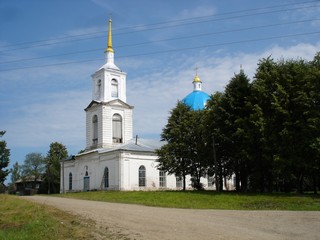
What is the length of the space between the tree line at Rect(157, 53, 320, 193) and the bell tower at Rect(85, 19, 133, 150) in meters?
14.1

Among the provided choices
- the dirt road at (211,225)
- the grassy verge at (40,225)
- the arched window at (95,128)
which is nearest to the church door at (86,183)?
the arched window at (95,128)

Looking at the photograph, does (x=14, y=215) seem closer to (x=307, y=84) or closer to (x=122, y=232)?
(x=122, y=232)

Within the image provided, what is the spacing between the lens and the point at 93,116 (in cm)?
5534

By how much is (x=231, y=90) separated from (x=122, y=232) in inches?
980

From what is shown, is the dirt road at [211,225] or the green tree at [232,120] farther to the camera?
the green tree at [232,120]

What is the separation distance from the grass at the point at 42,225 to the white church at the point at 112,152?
2787 cm

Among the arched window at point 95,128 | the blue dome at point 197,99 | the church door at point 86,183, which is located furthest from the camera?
the blue dome at point 197,99

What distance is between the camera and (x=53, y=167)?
7538 centimetres

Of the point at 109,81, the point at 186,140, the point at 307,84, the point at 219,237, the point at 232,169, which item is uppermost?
the point at 109,81

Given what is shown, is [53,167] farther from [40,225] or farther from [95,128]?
[40,225]

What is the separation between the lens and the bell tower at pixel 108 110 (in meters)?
53.2

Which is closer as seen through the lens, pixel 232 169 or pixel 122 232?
pixel 122 232

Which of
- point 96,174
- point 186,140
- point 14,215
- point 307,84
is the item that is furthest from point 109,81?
point 14,215

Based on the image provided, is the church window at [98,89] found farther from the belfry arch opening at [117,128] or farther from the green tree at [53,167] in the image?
the green tree at [53,167]
